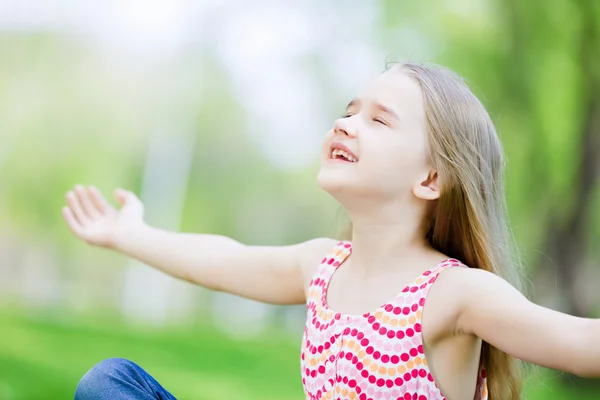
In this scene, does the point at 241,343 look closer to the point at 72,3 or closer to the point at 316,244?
the point at 72,3

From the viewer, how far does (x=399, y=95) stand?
1146mm

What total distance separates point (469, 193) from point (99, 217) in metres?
0.74

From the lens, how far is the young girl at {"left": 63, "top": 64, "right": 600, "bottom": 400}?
1.03 metres

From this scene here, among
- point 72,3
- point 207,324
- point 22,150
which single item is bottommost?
point 207,324

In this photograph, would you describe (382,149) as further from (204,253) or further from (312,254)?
(204,253)

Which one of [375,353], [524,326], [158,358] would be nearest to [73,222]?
[375,353]

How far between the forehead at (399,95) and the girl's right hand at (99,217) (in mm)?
542

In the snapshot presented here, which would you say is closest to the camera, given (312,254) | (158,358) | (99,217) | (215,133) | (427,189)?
(427,189)

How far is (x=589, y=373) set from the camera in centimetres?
89

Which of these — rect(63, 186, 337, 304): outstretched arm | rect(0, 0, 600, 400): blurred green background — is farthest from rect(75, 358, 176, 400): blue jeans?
rect(0, 0, 600, 400): blurred green background

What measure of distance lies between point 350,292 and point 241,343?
7.65ft

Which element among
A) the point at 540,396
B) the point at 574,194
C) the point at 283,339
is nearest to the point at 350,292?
the point at 540,396

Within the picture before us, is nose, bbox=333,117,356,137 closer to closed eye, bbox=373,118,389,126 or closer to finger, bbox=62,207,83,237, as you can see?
closed eye, bbox=373,118,389,126

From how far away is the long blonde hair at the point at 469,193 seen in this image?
113 centimetres
